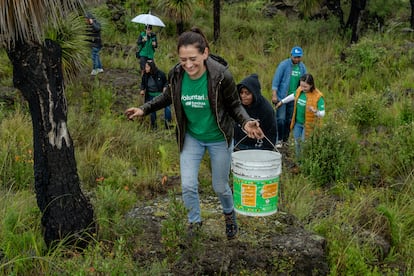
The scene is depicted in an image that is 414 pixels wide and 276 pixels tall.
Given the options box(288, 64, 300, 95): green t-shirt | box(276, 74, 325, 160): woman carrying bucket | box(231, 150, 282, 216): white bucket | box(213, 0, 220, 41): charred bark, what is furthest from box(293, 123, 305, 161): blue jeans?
box(213, 0, 220, 41): charred bark

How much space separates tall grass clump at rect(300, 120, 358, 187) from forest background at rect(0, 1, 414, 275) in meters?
0.02

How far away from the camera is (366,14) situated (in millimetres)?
19141

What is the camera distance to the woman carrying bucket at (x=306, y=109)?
8117mm

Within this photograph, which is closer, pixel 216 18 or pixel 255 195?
pixel 255 195

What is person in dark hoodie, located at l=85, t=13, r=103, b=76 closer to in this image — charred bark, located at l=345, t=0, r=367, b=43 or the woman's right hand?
charred bark, located at l=345, t=0, r=367, b=43

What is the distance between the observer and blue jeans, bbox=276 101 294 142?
9.25m

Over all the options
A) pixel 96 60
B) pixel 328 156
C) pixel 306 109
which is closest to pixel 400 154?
pixel 328 156

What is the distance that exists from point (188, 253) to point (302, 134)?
4.12 metres

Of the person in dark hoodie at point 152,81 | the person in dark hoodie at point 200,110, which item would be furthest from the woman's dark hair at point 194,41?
the person in dark hoodie at point 152,81

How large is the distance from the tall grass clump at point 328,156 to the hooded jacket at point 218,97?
10.1ft

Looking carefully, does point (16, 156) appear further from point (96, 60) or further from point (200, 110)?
point (96, 60)

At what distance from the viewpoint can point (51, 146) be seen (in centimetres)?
498

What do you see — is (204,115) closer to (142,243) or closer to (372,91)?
(142,243)

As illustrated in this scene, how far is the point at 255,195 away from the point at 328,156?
3083 mm
